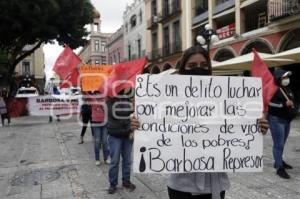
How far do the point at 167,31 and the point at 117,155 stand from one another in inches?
1291

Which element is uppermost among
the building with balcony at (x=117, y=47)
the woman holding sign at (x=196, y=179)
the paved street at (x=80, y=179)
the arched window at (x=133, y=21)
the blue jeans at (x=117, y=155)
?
the arched window at (x=133, y=21)

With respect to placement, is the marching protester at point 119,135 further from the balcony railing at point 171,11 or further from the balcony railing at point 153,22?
the balcony railing at point 153,22

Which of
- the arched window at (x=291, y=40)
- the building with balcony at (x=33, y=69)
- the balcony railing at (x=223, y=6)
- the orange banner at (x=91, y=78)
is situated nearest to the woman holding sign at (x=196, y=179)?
the orange banner at (x=91, y=78)

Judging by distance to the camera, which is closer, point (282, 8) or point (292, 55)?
point (292, 55)

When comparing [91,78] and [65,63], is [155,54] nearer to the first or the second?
[65,63]

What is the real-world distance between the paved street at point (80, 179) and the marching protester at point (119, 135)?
21 cm

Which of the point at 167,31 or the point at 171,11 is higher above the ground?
the point at 171,11

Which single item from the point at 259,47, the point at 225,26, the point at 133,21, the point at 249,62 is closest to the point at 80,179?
the point at 249,62

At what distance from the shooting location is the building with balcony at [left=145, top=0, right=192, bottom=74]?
33.8 m

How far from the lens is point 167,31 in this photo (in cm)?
3819

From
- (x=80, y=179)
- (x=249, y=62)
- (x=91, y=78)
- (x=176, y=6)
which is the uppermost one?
(x=176, y=6)

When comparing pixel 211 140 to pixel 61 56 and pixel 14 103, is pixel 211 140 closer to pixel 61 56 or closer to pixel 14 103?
pixel 61 56

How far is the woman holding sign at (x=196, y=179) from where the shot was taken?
Answer: 10.3 feet

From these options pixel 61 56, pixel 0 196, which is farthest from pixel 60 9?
pixel 0 196
